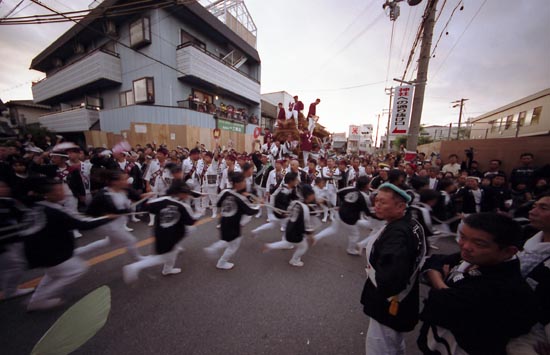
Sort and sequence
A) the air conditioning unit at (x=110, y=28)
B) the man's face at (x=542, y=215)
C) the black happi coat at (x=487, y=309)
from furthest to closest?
the air conditioning unit at (x=110, y=28) → the man's face at (x=542, y=215) → the black happi coat at (x=487, y=309)

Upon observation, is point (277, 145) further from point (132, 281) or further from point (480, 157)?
point (480, 157)

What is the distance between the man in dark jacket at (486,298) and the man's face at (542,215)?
951mm

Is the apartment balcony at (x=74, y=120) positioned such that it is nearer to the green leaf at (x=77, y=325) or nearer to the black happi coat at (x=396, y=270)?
the green leaf at (x=77, y=325)

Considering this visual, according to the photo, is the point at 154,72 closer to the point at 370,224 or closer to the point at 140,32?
the point at 140,32

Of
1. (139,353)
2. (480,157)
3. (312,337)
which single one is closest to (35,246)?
(139,353)

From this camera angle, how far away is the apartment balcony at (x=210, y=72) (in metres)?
12.7

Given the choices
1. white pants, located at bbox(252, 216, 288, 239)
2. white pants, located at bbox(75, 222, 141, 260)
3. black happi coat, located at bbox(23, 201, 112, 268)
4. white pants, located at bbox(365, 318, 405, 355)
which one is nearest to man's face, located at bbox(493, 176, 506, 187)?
white pants, located at bbox(252, 216, 288, 239)

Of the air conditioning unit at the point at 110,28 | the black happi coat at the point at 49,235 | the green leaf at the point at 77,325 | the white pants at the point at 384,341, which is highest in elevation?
the air conditioning unit at the point at 110,28

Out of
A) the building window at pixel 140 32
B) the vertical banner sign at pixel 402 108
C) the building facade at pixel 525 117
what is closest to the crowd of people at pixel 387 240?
the vertical banner sign at pixel 402 108

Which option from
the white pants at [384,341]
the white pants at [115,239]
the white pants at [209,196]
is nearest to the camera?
the white pants at [384,341]

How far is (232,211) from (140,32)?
51.1ft

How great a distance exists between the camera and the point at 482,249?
1.15 m

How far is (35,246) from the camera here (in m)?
2.26

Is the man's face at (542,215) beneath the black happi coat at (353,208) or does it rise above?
above
